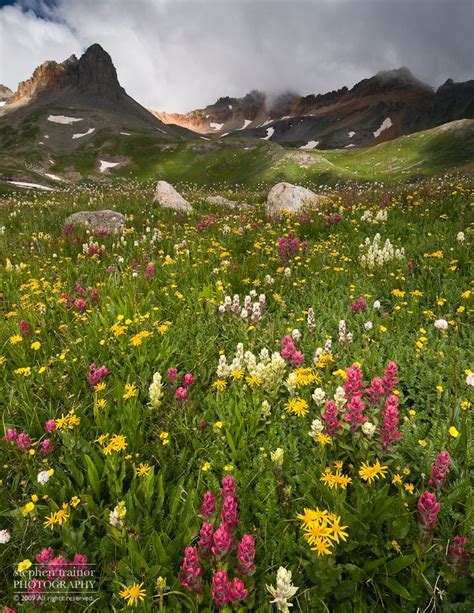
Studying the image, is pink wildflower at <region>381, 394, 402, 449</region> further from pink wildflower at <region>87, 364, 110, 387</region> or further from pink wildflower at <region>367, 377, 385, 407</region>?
pink wildflower at <region>87, 364, 110, 387</region>

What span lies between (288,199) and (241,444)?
13.1 meters

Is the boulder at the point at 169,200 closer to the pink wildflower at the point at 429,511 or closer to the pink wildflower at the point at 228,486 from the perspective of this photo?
the pink wildflower at the point at 228,486

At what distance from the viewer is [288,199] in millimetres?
14812

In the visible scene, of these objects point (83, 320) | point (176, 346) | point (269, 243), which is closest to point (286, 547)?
point (176, 346)

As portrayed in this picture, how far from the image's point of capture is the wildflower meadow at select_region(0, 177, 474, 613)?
7.25 ft

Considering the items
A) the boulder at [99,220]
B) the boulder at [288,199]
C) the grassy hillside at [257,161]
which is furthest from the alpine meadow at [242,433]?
the grassy hillside at [257,161]

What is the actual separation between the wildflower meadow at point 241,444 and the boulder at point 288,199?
8.22 m

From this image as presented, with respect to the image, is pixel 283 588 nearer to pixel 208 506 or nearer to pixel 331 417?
pixel 208 506

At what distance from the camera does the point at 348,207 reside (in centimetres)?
1153

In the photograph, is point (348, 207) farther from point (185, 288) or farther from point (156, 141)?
point (156, 141)

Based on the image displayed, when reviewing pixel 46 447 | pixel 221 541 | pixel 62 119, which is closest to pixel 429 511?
pixel 221 541

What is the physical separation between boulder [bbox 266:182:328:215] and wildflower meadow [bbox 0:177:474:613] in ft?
27.0

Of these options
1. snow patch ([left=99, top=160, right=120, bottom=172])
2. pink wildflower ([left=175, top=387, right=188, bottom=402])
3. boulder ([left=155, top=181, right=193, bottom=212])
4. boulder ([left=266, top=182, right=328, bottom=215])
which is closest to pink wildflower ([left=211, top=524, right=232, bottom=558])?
pink wildflower ([left=175, top=387, right=188, bottom=402])

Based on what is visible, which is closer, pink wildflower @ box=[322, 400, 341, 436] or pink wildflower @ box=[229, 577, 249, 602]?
pink wildflower @ box=[229, 577, 249, 602]
